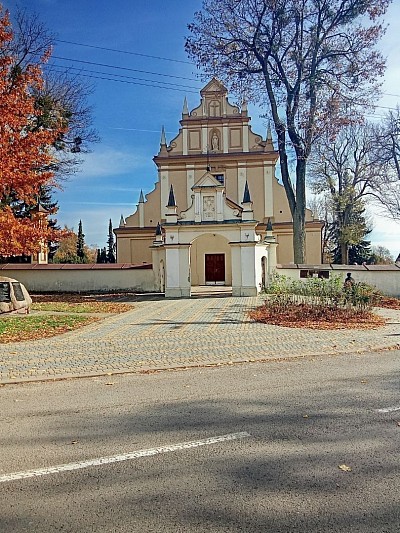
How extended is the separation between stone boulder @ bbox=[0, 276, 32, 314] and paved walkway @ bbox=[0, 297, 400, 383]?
12.8 ft

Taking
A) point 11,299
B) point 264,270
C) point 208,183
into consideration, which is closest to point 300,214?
point 264,270

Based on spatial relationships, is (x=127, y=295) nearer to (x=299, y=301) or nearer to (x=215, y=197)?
(x=215, y=197)

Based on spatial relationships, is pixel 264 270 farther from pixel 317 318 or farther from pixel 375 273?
pixel 317 318

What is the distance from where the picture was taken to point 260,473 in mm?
3732

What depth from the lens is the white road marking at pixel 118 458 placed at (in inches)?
148

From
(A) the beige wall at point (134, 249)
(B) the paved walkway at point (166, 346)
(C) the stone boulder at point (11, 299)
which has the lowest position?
(B) the paved walkway at point (166, 346)

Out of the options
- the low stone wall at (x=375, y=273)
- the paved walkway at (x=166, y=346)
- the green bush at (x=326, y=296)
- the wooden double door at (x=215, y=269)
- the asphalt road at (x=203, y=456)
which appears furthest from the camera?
the wooden double door at (x=215, y=269)

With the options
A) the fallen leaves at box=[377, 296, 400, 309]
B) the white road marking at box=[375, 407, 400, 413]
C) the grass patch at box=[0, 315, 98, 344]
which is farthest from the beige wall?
the white road marking at box=[375, 407, 400, 413]

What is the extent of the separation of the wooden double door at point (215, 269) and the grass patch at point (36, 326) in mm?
19941

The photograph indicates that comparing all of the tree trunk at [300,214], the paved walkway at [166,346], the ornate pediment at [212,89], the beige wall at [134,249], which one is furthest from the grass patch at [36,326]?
the ornate pediment at [212,89]

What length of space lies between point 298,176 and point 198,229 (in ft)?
23.0

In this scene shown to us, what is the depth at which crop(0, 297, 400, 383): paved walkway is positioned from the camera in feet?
26.5

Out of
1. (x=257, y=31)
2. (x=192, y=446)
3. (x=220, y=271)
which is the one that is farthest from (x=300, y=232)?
(x=192, y=446)

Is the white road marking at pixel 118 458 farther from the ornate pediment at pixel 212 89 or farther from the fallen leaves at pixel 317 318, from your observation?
the ornate pediment at pixel 212 89
